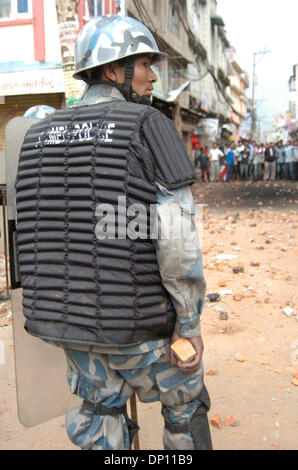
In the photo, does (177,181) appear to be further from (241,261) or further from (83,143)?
(241,261)

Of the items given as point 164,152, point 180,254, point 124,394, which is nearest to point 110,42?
point 164,152

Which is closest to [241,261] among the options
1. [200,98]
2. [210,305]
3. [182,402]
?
[210,305]

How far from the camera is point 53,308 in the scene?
1796 millimetres

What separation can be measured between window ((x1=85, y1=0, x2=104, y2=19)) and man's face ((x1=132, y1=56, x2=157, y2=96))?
41.5ft

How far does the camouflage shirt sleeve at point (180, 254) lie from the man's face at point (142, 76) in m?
0.46

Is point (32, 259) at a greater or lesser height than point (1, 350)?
greater

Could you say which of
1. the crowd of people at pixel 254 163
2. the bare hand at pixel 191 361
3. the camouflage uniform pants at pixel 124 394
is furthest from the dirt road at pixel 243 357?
the crowd of people at pixel 254 163

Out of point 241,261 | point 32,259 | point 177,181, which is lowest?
point 241,261

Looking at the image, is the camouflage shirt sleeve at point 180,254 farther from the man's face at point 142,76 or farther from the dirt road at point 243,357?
the dirt road at point 243,357

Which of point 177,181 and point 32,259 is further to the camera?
point 32,259

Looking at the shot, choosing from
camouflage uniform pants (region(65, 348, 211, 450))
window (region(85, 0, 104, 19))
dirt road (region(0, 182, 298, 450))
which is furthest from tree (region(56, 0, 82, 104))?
window (region(85, 0, 104, 19))

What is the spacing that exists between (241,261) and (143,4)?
549 inches
